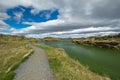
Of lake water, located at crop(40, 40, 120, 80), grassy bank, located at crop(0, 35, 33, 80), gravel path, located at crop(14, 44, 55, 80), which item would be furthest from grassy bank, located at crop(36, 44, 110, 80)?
grassy bank, located at crop(0, 35, 33, 80)

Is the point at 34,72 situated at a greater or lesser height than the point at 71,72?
greater


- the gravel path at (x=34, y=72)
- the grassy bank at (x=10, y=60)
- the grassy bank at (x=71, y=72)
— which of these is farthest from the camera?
the grassy bank at (x=10, y=60)

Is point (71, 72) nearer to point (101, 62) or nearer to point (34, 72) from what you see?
point (34, 72)

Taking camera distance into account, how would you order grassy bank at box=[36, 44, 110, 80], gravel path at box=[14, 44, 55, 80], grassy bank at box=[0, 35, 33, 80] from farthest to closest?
grassy bank at box=[0, 35, 33, 80] < grassy bank at box=[36, 44, 110, 80] < gravel path at box=[14, 44, 55, 80]

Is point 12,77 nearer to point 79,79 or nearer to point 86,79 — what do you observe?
point 79,79

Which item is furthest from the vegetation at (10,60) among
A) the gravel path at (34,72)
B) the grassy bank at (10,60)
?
the gravel path at (34,72)

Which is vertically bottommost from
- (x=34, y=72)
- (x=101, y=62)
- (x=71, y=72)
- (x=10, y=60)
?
(x=101, y=62)

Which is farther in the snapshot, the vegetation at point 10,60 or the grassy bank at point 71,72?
the vegetation at point 10,60

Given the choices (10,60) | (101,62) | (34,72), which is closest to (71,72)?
(34,72)

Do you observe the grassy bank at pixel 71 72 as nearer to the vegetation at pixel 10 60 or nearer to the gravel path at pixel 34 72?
the gravel path at pixel 34 72

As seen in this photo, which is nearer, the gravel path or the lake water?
the gravel path

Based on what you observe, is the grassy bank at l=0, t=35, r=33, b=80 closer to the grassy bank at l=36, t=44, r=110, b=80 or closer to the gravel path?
the gravel path

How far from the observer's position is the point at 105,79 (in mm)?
19859

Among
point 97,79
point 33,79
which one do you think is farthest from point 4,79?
point 97,79
